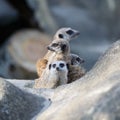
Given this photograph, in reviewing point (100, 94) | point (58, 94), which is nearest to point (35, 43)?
point (58, 94)

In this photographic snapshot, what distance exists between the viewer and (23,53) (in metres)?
11.4

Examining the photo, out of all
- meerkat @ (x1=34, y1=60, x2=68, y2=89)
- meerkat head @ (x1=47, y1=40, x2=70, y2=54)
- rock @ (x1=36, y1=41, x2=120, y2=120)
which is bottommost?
rock @ (x1=36, y1=41, x2=120, y2=120)

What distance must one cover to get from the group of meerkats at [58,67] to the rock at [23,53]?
496 cm

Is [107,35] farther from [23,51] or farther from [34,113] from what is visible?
[34,113]

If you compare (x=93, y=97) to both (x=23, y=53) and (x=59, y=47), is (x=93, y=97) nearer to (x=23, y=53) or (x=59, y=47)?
(x=59, y=47)

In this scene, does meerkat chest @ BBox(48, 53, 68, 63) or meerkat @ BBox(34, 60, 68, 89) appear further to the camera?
meerkat chest @ BBox(48, 53, 68, 63)

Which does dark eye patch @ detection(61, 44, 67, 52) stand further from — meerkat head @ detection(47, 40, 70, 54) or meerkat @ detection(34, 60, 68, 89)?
meerkat @ detection(34, 60, 68, 89)

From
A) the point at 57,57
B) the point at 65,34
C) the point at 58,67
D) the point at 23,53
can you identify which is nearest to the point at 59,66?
the point at 58,67

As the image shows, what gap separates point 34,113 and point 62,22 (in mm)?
11642

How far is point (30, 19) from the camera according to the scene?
1284cm

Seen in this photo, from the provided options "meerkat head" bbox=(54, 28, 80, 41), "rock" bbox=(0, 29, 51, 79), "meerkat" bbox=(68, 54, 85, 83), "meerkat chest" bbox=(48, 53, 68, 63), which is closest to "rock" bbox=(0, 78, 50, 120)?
"meerkat" bbox=(68, 54, 85, 83)

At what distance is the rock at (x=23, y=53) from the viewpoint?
10766 mm

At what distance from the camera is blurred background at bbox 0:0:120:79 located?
441 inches

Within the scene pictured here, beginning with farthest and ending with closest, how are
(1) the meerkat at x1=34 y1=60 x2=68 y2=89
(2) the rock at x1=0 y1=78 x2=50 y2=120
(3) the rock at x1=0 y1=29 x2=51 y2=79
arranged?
(3) the rock at x1=0 y1=29 x2=51 y2=79 < (1) the meerkat at x1=34 y1=60 x2=68 y2=89 < (2) the rock at x1=0 y1=78 x2=50 y2=120
